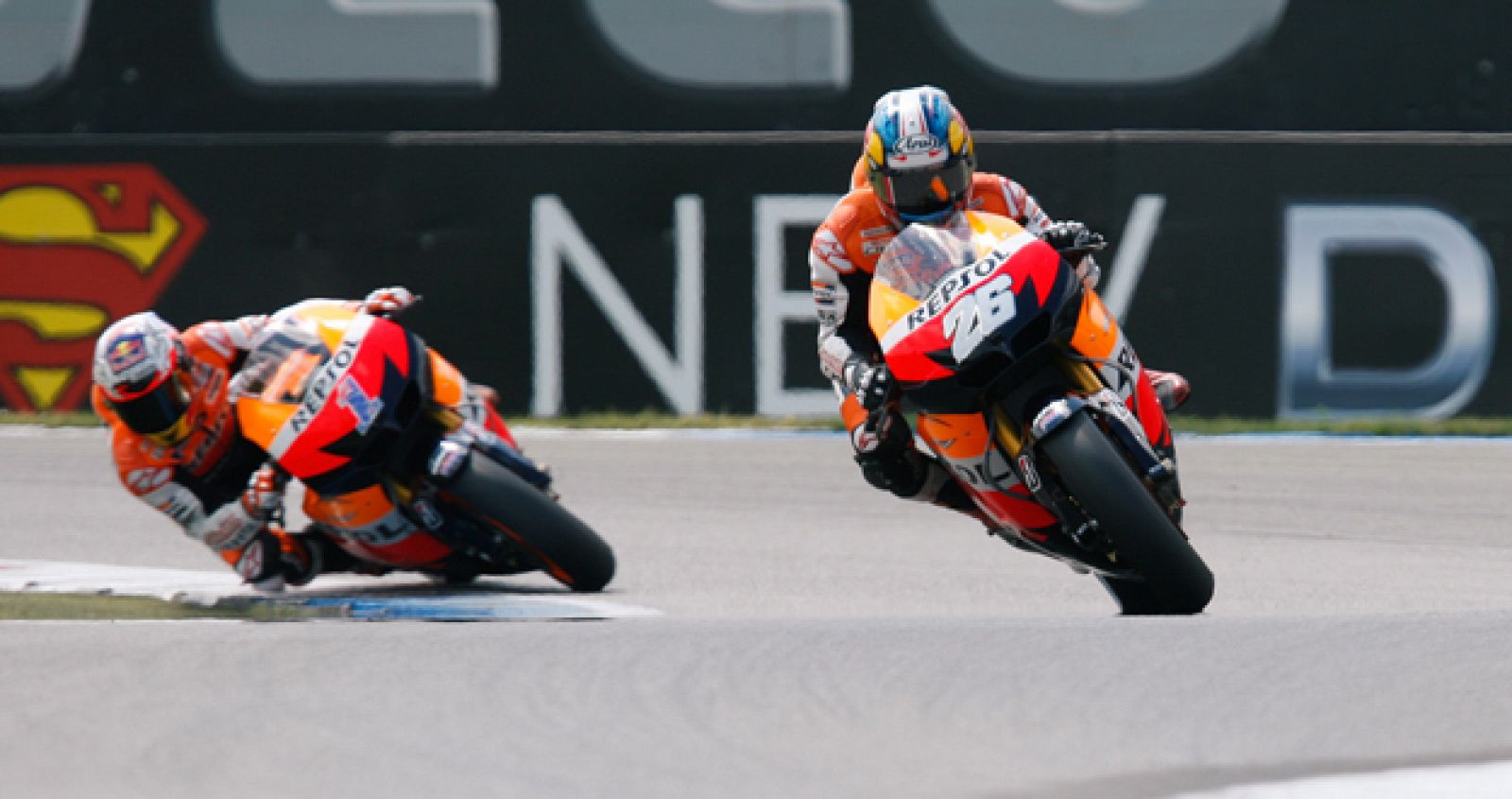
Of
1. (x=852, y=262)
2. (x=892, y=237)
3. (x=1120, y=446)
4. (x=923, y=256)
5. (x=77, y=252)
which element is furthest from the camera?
(x=77, y=252)

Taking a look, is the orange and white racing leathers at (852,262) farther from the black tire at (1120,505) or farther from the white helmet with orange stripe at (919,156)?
the black tire at (1120,505)

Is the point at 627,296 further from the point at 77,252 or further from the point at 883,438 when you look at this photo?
the point at 883,438

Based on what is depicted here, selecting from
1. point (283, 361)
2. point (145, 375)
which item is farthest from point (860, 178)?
point (145, 375)

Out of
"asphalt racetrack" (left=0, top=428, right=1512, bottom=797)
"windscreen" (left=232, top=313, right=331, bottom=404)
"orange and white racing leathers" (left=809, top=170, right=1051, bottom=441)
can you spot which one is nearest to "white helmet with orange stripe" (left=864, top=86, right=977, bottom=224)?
"orange and white racing leathers" (left=809, top=170, right=1051, bottom=441)

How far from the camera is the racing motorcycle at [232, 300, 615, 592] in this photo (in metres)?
7.01

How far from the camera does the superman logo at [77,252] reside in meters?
12.2

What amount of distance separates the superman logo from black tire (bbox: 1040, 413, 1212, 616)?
297 inches

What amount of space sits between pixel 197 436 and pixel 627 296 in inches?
197

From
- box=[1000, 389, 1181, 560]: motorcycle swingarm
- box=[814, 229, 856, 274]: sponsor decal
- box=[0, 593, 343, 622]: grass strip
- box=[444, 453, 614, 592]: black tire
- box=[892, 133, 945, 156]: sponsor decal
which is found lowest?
box=[0, 593, 343, 622]: grass strip

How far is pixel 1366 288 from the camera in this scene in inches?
462

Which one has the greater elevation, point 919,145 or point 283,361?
point 919,145

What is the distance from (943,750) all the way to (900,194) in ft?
8.91

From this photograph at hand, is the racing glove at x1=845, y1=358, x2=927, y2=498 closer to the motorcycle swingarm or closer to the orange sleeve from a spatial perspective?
the motorcycle swingarm

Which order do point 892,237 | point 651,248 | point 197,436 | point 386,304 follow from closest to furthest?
point 892,237, point 197,436, point 386,304, point 651,248
